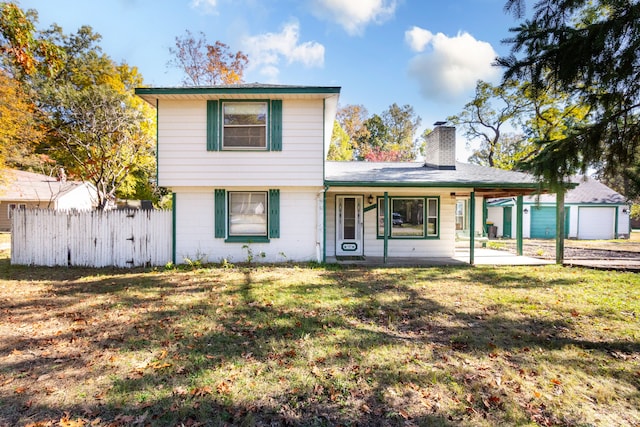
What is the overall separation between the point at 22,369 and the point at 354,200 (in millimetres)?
9443

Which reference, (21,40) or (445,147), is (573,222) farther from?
(21,40)

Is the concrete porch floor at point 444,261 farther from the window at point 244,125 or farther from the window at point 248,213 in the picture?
the window at point 244,125

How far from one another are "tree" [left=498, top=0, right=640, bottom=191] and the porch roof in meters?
5.07

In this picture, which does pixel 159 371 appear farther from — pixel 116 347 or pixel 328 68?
pixel 328 68

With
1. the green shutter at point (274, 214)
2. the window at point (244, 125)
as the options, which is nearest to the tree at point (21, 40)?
the window at point (244, 125)

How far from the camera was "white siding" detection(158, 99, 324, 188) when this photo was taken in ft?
31.4

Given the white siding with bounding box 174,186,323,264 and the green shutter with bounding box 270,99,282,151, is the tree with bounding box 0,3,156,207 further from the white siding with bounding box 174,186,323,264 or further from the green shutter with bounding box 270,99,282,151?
the green shutter with bounding box 270,99,282,151

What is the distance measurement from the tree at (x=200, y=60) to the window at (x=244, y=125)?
14118 millimetres

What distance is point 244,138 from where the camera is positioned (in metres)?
9.75

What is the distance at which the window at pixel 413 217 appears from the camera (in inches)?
453

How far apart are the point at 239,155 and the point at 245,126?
939mm

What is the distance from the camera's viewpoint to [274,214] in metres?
9.92

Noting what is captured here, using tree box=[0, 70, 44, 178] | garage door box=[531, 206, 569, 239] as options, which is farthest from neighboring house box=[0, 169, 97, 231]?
garage door box=[531, 206, 569, 239]

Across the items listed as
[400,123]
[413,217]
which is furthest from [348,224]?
[400,123]
